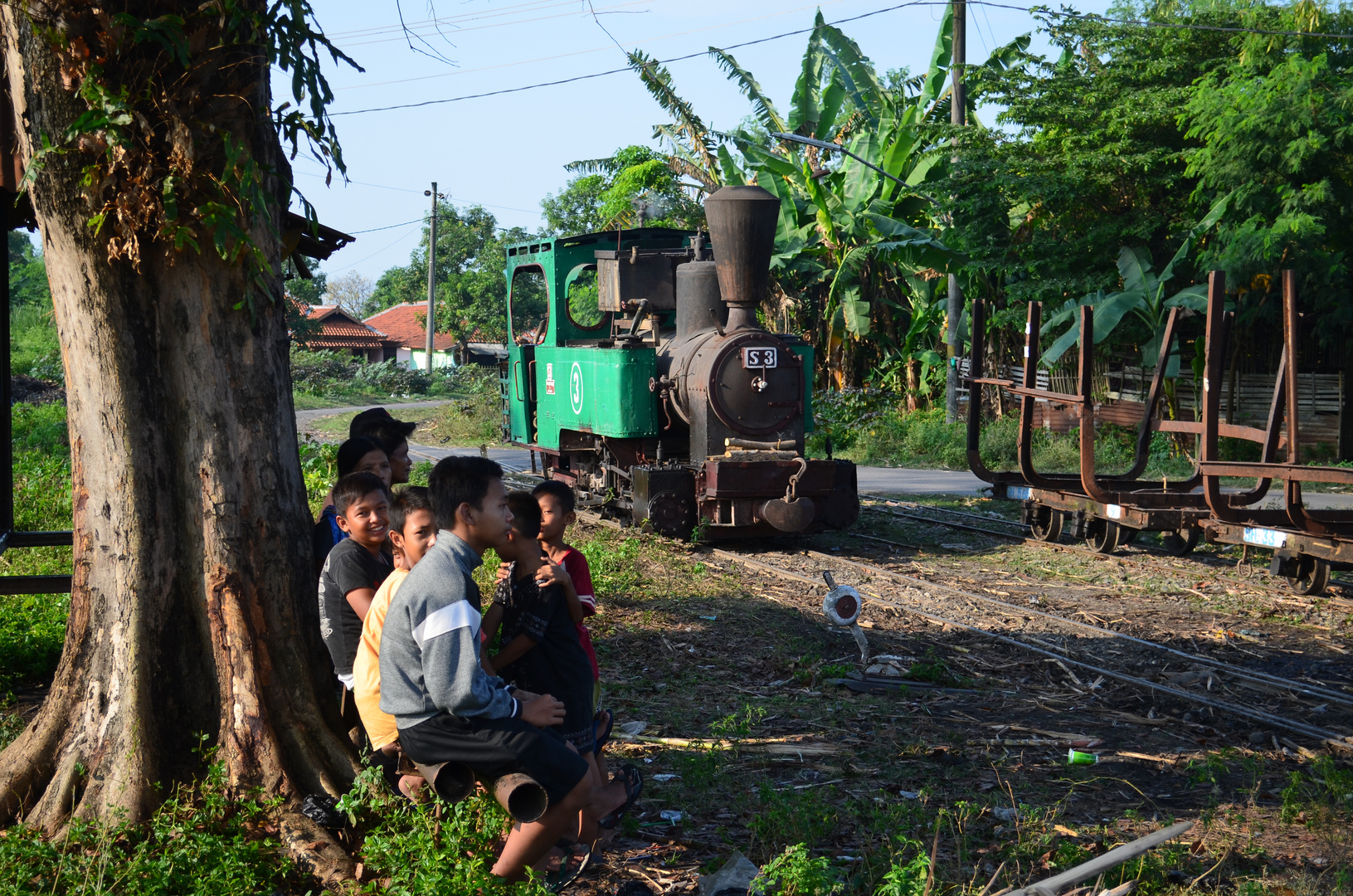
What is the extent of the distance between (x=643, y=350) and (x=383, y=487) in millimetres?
6664

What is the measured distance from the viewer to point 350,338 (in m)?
57.1

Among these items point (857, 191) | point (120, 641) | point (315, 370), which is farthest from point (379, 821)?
point (315, 370)

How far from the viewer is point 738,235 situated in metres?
9.59

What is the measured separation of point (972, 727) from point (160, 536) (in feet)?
12.3

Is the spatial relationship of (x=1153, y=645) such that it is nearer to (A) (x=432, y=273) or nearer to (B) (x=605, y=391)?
(B) (x=605, y=391)

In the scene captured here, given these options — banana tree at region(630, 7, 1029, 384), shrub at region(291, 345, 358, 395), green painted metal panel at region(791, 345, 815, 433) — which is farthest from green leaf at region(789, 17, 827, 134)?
shrub at region(291, 345, 358, 395)

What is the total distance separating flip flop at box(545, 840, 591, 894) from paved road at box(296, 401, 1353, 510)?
9.10m

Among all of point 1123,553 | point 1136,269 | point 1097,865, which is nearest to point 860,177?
point 1136,269

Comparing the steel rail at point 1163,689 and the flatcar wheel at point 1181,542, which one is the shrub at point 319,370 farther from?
the steel rail at point 1163,689

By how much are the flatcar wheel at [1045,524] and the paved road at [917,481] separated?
2.29 metres

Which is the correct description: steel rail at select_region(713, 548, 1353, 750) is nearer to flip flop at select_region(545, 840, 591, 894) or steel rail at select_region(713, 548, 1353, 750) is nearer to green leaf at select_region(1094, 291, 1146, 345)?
flip flop at select_region(545, 840, 591, 894)

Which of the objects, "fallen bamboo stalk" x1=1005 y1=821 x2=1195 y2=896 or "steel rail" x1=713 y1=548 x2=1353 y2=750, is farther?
"steel rail" x1=713 y1=548 x2=1353 y2=750

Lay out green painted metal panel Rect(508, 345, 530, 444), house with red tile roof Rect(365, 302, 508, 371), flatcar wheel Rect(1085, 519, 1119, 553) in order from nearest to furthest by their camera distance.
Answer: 1. flatcar wheel Rect(1085, 519, 1119, 553)
2. green painted metal panel Rect(508, 345, 530, 444)
3. house with red tile roof Rect(365, 302, 508, 371)

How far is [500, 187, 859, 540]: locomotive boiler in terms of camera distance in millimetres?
9797
